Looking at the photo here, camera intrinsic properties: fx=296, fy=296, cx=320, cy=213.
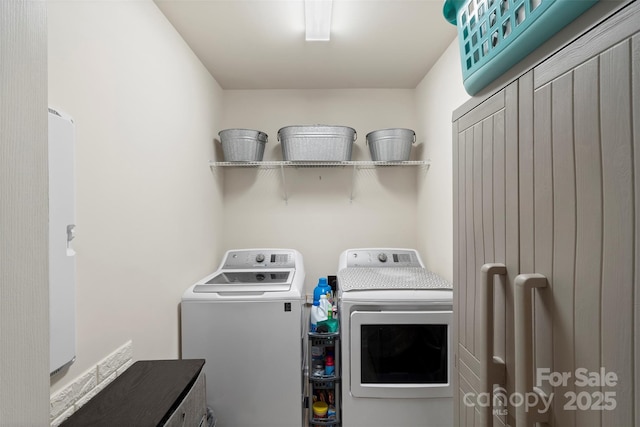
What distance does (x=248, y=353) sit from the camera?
1.75 meters

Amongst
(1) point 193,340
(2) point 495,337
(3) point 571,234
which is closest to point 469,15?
(3) point 571,234

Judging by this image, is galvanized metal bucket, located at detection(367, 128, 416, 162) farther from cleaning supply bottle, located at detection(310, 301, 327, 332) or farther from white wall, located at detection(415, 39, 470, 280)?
cleaning supply bottle, located at detection(310, 301, 327, 332)

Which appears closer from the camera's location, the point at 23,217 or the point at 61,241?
the point at 23,217

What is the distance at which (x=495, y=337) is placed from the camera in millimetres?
772

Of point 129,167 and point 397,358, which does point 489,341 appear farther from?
point 129,167

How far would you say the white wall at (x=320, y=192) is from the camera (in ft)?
8.79

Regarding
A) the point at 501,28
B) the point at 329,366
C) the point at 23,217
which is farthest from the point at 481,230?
the point at 329,366

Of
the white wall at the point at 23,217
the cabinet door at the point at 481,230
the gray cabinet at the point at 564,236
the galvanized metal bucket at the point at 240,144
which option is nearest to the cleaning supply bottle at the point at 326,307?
the cabinet door at the point at 481,230

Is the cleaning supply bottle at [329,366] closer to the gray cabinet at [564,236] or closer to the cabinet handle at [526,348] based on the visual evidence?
the gray cabinet at [564,236]

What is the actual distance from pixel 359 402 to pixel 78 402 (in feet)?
4.37

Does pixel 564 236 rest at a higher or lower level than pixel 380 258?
higher

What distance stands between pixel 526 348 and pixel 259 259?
6.72 ft

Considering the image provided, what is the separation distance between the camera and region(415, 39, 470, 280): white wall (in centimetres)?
195

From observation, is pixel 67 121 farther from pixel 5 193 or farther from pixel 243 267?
pixel 243 267
